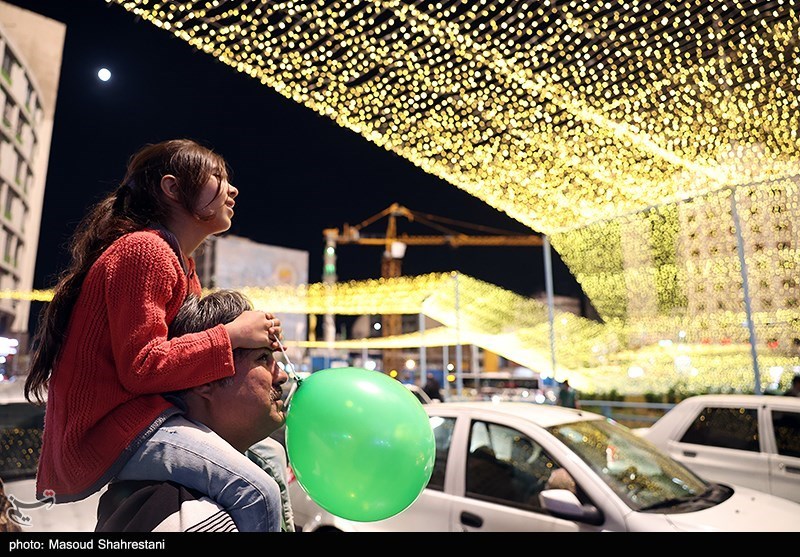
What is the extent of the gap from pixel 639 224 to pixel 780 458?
174 inches

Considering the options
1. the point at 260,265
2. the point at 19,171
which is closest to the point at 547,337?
the point at 260,265

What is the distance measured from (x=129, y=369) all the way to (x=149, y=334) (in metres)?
0.09

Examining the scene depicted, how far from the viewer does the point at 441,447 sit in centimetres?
370

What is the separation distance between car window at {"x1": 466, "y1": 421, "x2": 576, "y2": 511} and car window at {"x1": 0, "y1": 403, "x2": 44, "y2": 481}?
4.07 meters

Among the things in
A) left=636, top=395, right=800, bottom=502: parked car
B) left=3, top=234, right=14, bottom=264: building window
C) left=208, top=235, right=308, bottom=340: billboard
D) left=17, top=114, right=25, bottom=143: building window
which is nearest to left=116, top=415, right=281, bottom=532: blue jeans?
left=636, top=395, right=800, bottom=502: parked car

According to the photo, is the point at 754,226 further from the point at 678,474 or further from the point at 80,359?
the point at 80,359

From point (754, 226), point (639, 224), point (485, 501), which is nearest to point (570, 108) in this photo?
point (754, 226)

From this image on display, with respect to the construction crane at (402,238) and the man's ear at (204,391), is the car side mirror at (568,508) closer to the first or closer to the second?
the man's ear at (204,391)

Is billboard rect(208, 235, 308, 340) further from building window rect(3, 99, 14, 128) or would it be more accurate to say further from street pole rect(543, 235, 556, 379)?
→ street pole rect(543, 235, 556, 379)

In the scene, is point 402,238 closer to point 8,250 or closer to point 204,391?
point 8,250

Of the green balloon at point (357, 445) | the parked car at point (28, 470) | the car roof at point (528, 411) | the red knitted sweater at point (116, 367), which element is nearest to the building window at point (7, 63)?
the parked car at point (28, 470)

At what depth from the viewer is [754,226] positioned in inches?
242

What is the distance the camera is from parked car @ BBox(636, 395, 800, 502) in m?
4.84

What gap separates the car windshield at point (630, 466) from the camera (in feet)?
10.3
